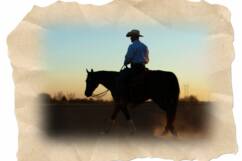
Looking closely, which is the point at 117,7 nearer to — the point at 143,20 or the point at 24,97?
the point at 143,20

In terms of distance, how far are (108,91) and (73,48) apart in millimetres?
263

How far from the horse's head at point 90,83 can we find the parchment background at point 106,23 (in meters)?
0.20

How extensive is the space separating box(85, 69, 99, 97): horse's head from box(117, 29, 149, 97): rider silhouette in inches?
5.1

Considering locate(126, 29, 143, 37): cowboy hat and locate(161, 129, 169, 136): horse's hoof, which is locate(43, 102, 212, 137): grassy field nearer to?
locate(161, 129, 169, 136): horse's hoof

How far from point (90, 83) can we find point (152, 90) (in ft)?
0.99

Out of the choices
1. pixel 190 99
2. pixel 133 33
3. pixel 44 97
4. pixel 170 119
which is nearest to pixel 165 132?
pixel 170 119

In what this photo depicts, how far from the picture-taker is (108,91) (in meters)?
2.69

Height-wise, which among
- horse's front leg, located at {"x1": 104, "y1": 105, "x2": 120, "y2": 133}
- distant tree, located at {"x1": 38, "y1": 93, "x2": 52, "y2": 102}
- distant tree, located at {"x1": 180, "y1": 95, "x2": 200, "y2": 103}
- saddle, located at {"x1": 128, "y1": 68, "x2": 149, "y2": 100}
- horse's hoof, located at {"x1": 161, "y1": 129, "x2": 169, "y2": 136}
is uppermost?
saddle, located at {"x1": 128, "y1": 68, "x2": 149, "y2": 100}

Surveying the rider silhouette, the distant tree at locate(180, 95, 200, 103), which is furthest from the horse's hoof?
the rider silhouette

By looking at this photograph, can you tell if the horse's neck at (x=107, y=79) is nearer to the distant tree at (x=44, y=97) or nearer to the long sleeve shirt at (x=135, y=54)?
the long sleeve shirt at (x=135, y=54)

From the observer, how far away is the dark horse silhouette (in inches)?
105

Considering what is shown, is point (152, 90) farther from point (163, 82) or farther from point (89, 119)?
point (89, 119)

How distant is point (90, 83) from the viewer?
8.75 feet

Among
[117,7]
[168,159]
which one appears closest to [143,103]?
[168,159]
